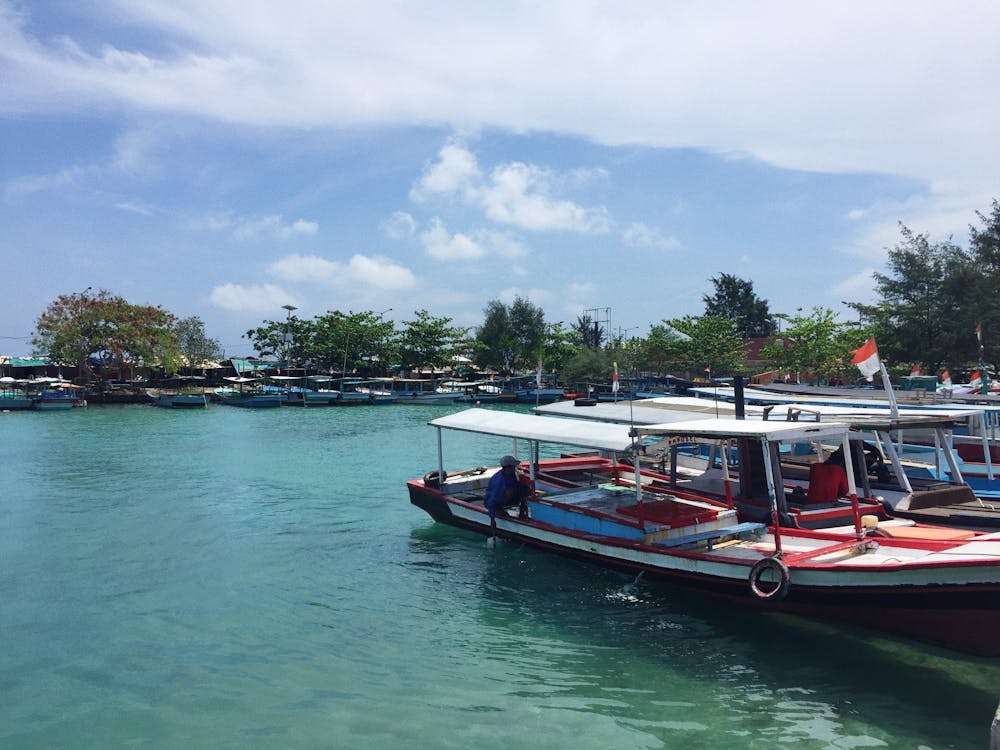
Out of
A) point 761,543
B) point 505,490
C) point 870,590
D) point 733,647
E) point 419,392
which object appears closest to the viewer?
point 870,590

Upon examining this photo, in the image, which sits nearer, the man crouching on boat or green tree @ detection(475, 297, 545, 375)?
the man crouching on boat

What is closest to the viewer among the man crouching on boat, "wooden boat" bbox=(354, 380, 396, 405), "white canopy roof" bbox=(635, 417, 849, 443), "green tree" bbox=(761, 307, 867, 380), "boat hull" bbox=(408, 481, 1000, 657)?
"boat hull" bbox=(408, 481, 1000, 657)

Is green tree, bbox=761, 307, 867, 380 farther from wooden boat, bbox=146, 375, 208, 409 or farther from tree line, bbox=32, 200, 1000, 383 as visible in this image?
wooden boat, bbox=146, 375, 208, 409

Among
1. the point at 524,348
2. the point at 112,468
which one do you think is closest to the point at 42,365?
the point at 524,348

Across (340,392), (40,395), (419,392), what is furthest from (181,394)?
(419,392)

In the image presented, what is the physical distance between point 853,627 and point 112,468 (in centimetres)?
2524

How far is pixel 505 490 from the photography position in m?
12.9

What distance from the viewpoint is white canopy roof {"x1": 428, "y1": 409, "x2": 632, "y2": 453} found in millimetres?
10898

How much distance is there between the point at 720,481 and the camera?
41.1ft

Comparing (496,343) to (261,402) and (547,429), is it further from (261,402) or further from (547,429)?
(547,429)

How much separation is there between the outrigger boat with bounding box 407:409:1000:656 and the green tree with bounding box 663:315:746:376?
52000 mm

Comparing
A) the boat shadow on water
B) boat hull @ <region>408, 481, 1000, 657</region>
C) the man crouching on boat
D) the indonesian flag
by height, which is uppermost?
the indonesian flag

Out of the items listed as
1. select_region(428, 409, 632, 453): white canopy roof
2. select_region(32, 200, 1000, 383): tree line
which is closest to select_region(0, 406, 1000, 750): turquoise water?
select_region(428, 409, 632, 453): white canopy roof

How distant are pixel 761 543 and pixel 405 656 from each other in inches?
202
